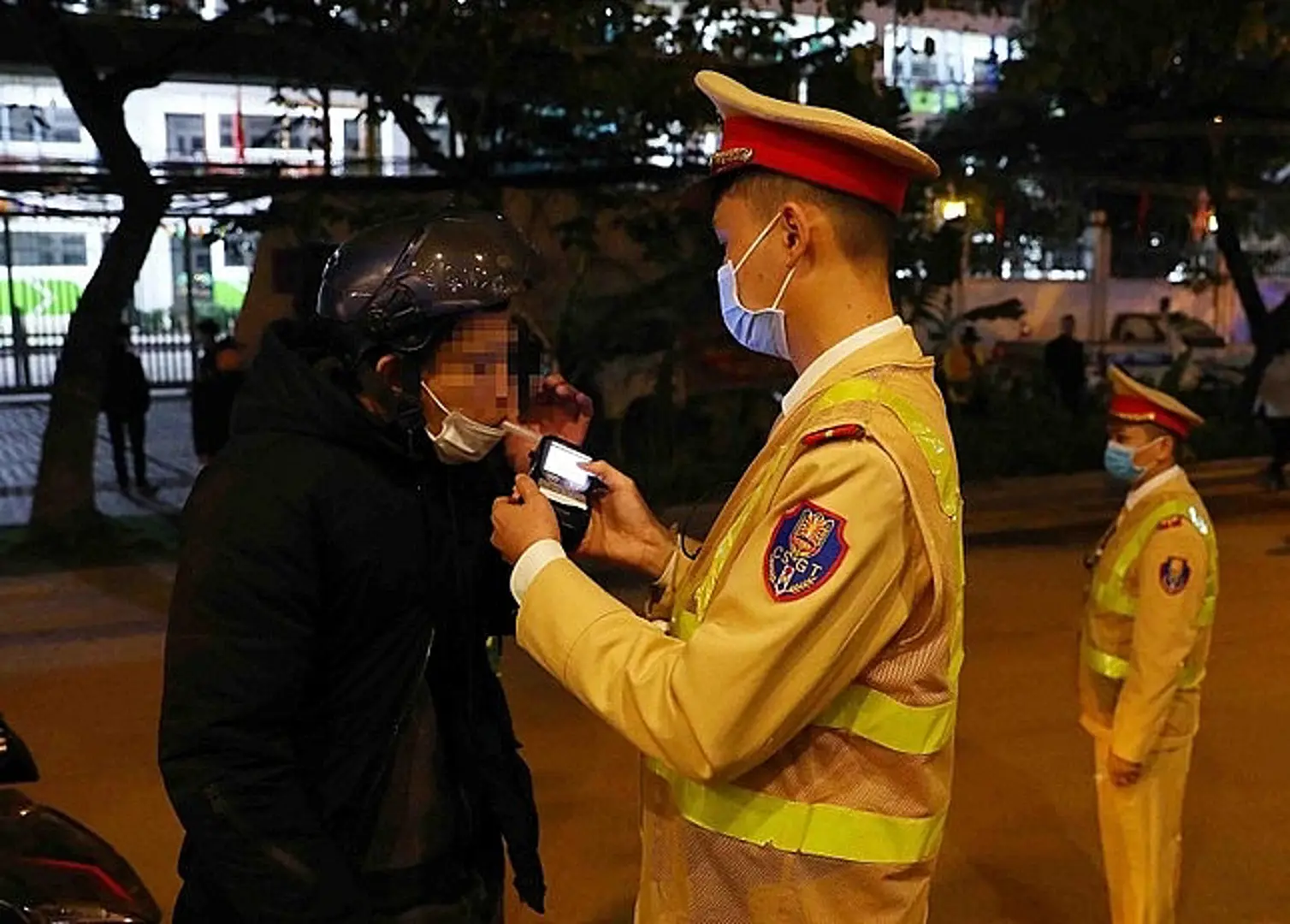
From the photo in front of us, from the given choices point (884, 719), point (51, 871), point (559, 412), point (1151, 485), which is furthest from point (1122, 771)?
point (51, 871)

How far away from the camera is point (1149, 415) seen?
12.8 feet

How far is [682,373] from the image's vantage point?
13.0 m

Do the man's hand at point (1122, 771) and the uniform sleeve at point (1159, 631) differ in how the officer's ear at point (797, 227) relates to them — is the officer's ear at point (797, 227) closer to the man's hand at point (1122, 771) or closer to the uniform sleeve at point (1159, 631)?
the uniform sleeve at point (1159, 631)

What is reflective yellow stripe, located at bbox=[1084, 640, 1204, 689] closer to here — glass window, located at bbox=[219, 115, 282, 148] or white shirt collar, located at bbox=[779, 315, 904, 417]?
white shirt collar, located at bbox=[779, 315, 904, 417]

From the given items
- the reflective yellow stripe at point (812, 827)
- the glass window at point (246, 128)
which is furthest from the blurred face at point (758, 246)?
the glass window at point (246, 128)

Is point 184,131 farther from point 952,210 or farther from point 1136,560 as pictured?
point 1136,560

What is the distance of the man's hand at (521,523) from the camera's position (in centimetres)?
179

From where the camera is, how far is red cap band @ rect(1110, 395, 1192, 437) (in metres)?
3.89

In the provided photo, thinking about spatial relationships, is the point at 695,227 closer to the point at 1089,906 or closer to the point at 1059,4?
the point at 1059,4

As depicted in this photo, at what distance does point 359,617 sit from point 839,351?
0.81 meters

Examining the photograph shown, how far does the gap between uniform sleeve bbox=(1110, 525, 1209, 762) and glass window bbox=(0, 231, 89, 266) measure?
19.1 meters

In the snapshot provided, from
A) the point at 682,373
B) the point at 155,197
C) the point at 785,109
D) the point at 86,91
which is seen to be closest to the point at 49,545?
the point at 155,197

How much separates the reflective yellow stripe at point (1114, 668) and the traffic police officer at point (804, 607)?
6.67 feet

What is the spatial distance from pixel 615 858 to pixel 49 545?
22.7 ft
